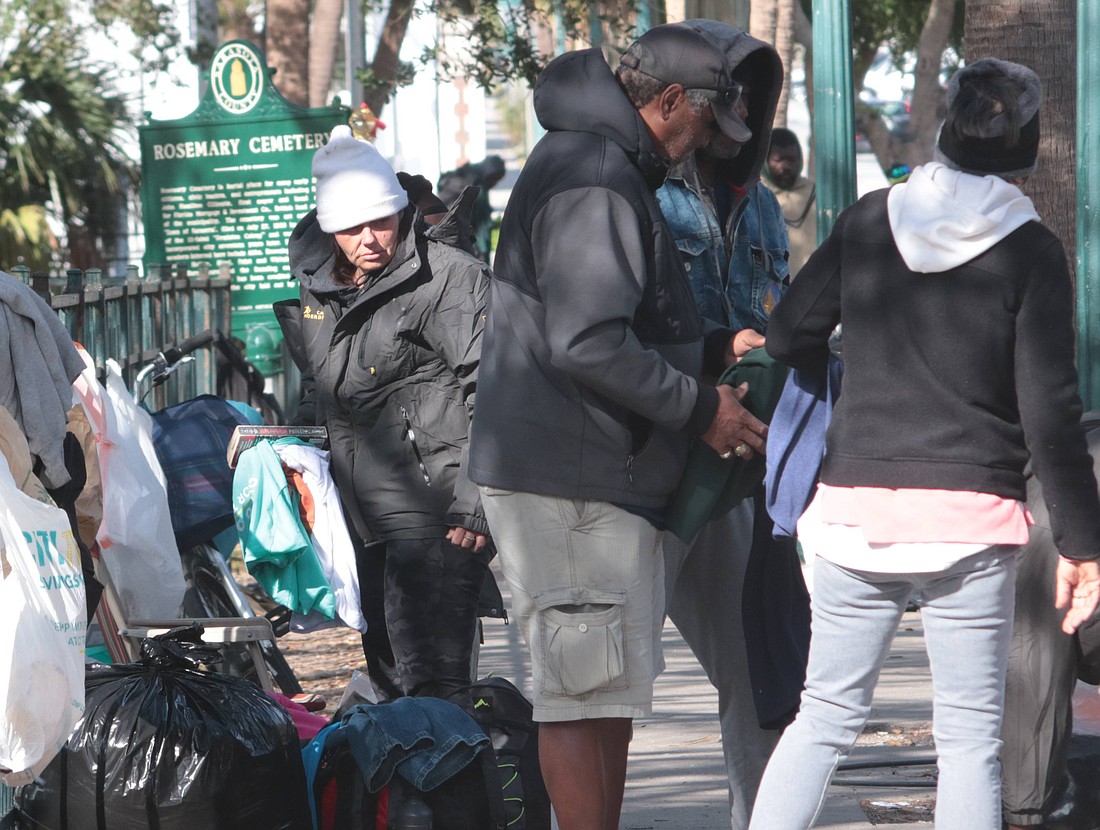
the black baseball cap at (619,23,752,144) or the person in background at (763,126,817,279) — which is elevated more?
the black baseball cap at (619,23,752,144)

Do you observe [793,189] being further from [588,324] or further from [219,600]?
[588,324]

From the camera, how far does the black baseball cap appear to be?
347cm

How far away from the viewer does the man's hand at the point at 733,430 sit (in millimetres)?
3453

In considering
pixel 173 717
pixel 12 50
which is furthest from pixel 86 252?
pixel 173 717

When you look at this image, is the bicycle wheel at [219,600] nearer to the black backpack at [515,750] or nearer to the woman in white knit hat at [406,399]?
the woman in white knit hat at [406,399]

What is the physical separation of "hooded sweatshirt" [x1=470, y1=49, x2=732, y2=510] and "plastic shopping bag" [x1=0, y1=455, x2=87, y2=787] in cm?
94

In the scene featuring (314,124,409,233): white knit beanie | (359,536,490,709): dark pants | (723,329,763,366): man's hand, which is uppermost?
(314,124,409,233): white knit beanie

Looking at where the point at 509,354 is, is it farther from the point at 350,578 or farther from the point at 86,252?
the point at 86,252

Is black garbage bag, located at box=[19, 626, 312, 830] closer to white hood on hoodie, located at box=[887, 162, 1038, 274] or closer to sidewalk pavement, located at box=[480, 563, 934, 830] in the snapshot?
sidewalk pavement, located at box=[480, 563, 934, 830]

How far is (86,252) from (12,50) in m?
2.70

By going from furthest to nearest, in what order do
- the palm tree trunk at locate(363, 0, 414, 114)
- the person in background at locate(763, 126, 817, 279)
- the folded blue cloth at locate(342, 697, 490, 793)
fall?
the palm tree trunk at locate(363, 0, 414, 114)
the person in background at locate(763, 126, 817, 279)
the folded blue cloth at locate(342, 697, 490, 793)

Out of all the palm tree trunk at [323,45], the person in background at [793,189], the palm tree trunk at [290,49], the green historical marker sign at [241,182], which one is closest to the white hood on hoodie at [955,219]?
the person in background at [793,189]

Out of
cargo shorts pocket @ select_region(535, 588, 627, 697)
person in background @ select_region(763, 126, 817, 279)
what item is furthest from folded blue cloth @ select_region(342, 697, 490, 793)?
person in background @ select_region(763, 126, 817, 279)

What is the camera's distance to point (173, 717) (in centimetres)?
379
